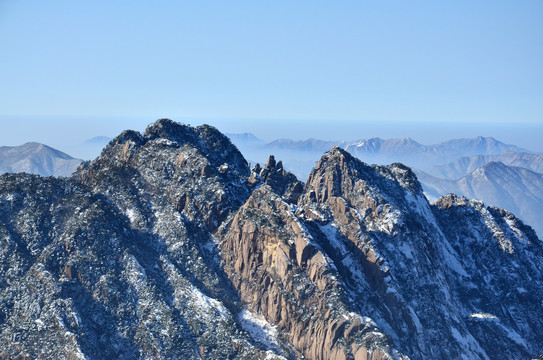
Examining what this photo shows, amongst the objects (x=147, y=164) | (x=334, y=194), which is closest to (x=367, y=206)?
(x=334, y=194)

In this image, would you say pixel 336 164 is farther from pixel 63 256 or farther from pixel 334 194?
pixel 63 256

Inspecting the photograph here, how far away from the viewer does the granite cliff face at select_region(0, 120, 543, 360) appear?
13900cm

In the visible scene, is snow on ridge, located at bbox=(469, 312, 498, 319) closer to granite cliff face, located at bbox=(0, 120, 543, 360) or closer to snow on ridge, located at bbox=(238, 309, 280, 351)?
granite cliff face, located at bbox=(0, 120, 543, 360)

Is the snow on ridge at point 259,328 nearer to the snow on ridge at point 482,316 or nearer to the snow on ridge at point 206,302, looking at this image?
the snow on ridge at point 206,302

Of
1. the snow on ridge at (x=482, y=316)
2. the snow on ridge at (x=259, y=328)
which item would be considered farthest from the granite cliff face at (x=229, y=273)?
the snow on ridge at (x=482, y=316)

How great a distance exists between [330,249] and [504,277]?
64121 mm

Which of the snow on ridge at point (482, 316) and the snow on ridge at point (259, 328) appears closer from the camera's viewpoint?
the snow on ridge at point (259, 328)

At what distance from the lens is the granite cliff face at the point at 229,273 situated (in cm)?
13900

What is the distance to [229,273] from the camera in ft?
521

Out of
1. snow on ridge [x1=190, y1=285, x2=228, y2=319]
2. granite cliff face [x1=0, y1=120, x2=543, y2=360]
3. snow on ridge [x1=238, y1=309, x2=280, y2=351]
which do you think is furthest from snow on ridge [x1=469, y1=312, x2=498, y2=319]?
snow on ridge [x1=190, y1=285, x2=228, y2=319]

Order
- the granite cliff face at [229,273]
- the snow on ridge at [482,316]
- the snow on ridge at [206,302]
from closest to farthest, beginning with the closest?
the granite cliff face at [229,273]
the snow on ridge at [206,302]
the snow on ridge at [482,316]

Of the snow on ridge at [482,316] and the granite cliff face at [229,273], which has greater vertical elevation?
the granite cliff face at [229,273]

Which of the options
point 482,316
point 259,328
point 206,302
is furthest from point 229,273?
point 482,316

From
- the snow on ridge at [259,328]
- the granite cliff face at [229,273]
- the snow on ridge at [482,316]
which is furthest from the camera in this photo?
the snow on ridge at [482,316]
